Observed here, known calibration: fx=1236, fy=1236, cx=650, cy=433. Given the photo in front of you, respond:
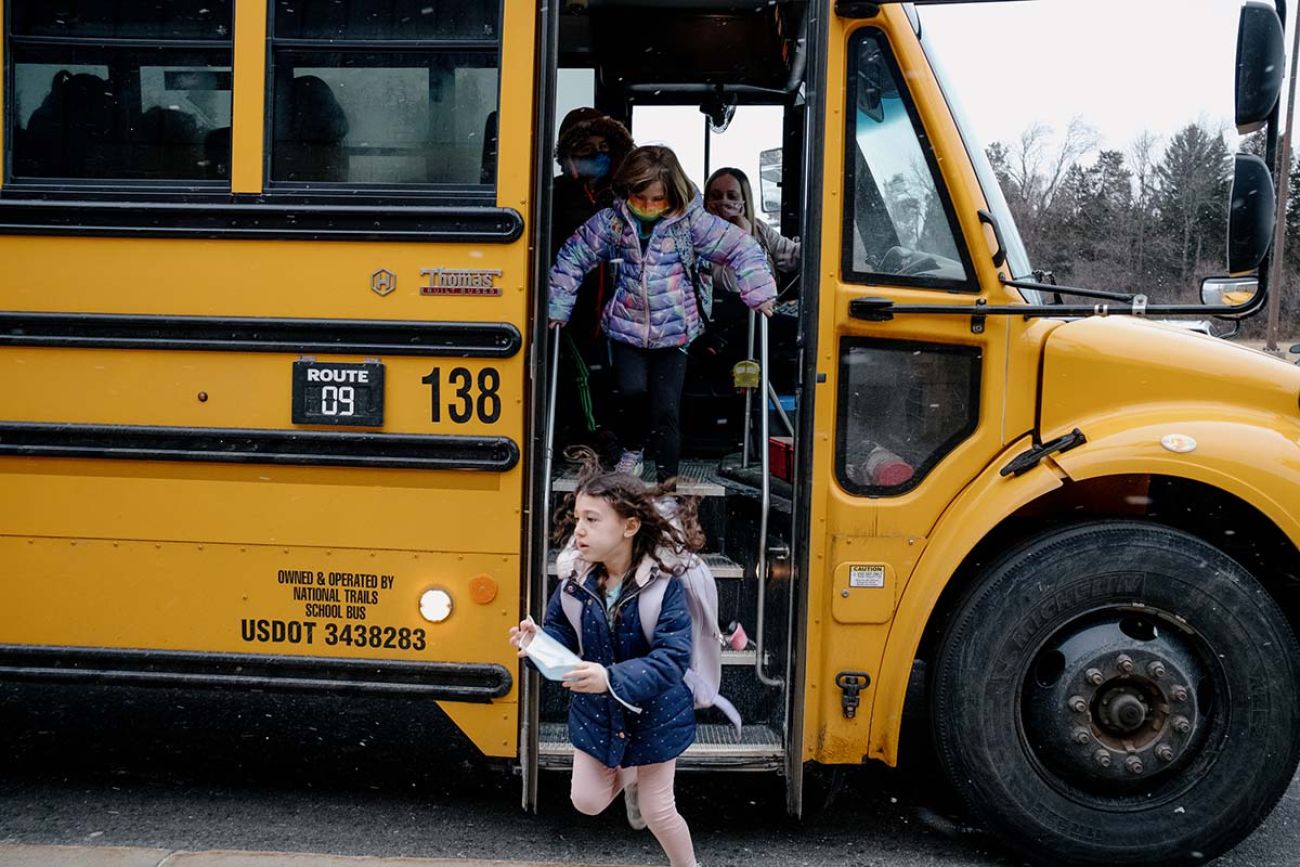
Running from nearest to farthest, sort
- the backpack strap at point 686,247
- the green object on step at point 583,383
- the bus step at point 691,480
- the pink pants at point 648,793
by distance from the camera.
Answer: the pink pants at point 648,793 < the bus step at point 691,480 < the backpack strap at point 686,247 < the green object on step at point 583,383

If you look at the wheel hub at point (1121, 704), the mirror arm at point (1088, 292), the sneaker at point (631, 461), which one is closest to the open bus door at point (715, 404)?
the sneaker at point (631, 461)

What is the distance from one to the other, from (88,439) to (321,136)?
106 centimetres

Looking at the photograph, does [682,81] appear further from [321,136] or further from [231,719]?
[231,719]

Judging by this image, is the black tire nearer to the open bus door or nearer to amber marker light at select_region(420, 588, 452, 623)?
the open bus door

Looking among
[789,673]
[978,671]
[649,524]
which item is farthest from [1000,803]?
[649,524]

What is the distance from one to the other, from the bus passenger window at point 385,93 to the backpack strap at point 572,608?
117cm

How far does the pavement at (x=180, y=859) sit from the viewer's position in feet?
10.4

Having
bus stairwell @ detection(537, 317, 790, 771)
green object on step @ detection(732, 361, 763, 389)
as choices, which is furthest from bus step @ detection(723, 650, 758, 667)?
green object on step @ detection(732, 361, 763, 389)

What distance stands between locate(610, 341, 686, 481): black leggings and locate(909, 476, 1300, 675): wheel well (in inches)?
39.3

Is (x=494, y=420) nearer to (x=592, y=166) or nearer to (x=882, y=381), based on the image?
(x=882, y=381)

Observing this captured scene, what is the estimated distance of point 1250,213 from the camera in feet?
9.73

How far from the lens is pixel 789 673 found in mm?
3389

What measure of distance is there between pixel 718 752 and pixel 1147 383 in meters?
1.56

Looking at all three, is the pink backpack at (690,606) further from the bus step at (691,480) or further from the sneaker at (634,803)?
the bus step at (691,480)
